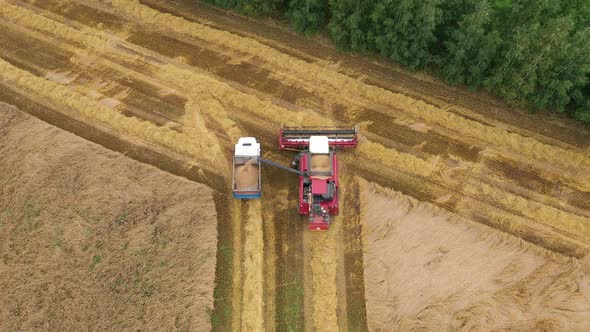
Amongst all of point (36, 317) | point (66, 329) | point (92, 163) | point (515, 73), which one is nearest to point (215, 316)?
point (66, 329)

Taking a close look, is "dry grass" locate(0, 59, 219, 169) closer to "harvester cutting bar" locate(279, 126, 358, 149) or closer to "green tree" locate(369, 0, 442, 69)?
"harvester cutting bar" locate(279, 126, 358, 149)

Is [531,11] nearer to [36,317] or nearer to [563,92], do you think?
[563,92]

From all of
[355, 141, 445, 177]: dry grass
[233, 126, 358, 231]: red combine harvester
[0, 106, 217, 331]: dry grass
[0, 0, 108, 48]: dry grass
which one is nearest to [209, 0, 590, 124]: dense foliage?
[355, 141, 445, 177]: dry grass

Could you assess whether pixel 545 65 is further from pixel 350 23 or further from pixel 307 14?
pixel 307 14

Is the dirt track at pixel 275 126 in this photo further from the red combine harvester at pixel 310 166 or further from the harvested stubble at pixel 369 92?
the red combine harvester at pixel 310 166

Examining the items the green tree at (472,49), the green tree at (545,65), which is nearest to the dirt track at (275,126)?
the green tree at (472,49)

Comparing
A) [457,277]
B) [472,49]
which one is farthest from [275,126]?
[457,277]
